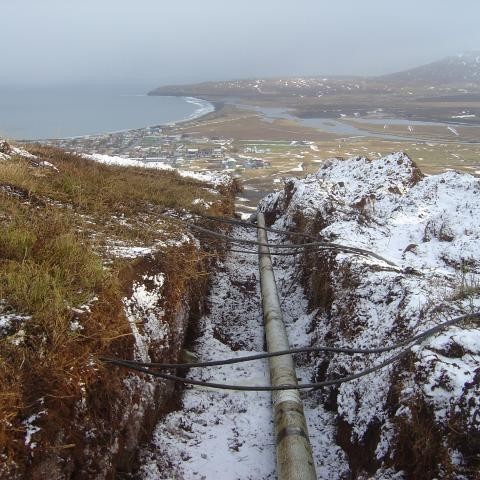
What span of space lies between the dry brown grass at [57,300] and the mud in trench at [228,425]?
4.30 ft

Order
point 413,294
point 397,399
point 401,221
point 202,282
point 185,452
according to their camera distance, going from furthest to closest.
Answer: point 401,221
point 202,282
point 413,294
point 185,452
point 397,399

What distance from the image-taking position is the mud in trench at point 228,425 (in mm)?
5875

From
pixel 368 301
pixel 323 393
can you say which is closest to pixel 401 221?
pixel 368 301

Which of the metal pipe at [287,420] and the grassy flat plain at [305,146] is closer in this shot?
the metal pipe at [287,420]

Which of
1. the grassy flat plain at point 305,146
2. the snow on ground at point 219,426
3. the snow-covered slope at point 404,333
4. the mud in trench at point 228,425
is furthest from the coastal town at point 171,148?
the snow on ground at point 219,426

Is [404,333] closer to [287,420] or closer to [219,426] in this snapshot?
[287,420]

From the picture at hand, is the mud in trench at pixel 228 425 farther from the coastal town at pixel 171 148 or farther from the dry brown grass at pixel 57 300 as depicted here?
the coastal town at pixel 171 148

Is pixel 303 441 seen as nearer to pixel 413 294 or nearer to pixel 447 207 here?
pixel 413 294

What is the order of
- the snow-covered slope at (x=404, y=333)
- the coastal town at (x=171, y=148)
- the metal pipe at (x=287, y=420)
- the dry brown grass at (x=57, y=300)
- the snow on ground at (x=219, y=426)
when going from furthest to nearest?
the coastal town at (x=171, y=148), the snow on ground at (x=219, y=426), the metal pipe at (x=287, y=420), the snow-covered slope at (x=404, y=333), the dry brown grass at (x=57, y=300)

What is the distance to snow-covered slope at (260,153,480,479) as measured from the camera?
466 centimetres

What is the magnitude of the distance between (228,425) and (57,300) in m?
3.55

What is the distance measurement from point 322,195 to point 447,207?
4.25 meters

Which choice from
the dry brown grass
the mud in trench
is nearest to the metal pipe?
the mud in trench

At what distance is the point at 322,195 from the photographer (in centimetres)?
1619
